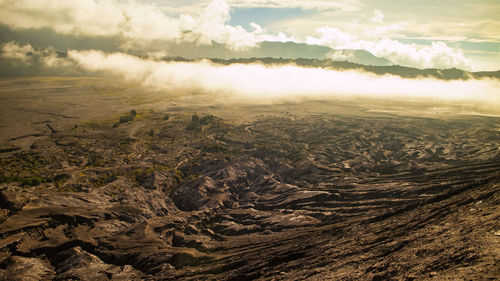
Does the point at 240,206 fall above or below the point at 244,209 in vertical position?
below

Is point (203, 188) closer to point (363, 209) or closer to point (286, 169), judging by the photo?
point (286, 169)

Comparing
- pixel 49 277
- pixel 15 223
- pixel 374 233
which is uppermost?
pixel 374 233

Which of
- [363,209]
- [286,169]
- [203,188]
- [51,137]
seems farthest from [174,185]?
[51,137]

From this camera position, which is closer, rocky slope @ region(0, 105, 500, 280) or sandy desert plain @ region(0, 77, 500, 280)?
rocky slope @ region(0, 105, 500, 280)

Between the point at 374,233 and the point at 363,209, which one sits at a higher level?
the point at 374,233

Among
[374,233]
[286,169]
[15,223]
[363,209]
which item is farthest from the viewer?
[286,169]

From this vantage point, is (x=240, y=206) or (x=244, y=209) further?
(x=240, y=206)

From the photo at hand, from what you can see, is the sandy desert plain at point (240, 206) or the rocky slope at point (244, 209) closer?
the rocky slope at point (244, 209)

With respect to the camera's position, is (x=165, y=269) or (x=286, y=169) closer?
(x=165, y=269)
